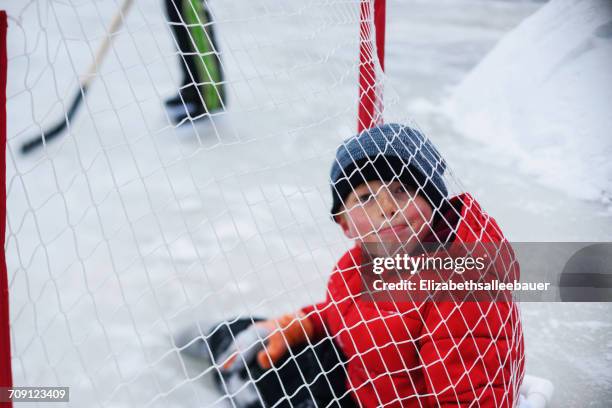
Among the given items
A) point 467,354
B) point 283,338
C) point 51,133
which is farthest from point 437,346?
point 51,133

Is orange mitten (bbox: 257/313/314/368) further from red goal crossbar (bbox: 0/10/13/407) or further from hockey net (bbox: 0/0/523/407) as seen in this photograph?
red goal crossbar (bbox: 0/10/13/407)

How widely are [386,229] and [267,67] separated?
5.85 feet

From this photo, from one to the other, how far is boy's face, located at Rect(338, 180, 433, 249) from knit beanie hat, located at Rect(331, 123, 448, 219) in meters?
0.01

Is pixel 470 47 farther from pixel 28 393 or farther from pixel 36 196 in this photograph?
pixel 28 393

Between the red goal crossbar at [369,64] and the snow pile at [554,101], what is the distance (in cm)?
82

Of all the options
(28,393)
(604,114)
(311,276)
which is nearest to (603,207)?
(604,114)


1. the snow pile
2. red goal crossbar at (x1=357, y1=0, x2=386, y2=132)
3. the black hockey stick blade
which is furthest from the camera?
the black hockey stick blade

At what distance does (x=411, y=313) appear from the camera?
34.6 inches

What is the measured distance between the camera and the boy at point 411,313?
83 cm

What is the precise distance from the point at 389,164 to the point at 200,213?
3.02 ft

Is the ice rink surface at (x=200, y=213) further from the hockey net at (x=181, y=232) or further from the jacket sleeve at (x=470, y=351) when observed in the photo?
the jacket sleeve at (x=470, y=351)

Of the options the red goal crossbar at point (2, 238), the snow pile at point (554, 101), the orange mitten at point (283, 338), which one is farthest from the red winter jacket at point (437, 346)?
the snow pile at point (554, 101)

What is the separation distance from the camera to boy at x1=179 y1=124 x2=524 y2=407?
833 millimetres

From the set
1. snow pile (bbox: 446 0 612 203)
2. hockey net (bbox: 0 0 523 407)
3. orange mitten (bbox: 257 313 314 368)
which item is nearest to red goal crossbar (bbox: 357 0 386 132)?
hockey net (bbox: 0 0 523 407)
